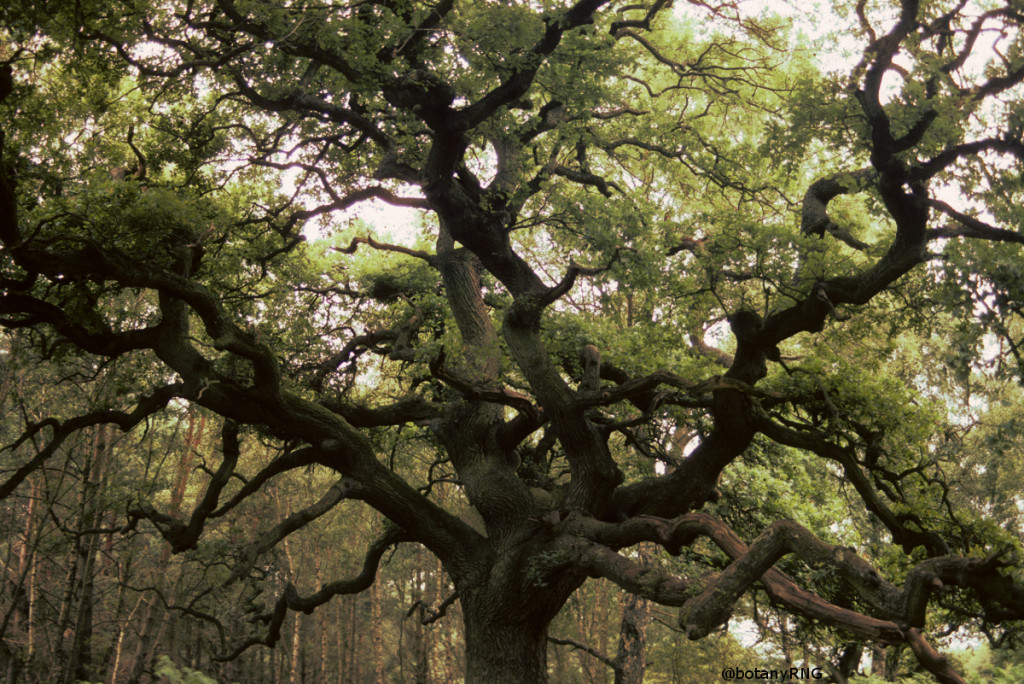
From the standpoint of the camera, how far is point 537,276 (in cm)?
966

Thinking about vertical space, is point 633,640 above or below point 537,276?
below

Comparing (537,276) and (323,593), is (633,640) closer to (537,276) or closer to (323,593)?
(323,593)

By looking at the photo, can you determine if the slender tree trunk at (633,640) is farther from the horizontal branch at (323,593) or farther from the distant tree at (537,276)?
the horizontal branch at (323,593)

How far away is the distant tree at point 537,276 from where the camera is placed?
7.03m

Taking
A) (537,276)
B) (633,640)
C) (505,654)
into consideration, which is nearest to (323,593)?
(505,654)

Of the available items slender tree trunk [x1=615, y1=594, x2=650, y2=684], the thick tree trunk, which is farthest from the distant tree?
slender tree trunk [x1=615, y1=594, x2=650, y2=684]

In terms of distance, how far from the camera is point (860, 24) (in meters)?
7.16

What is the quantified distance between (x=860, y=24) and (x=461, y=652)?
86.3 ft

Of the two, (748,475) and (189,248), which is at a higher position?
(189,248)

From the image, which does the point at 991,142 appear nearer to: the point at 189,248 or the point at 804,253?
the point at 804,253

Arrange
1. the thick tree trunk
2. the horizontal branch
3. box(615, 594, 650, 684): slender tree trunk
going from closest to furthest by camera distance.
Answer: the thick tree trunk
the horizontal branch
box(615, 594, 650, 684): slender tree trunk

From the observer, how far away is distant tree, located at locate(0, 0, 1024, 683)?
23.1 feet

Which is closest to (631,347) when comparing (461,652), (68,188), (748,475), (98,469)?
(748,475)

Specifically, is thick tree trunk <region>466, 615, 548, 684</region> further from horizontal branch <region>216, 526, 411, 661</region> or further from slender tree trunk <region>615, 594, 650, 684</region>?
slender tree trunk <region>615, 594, 650, 684</region>
